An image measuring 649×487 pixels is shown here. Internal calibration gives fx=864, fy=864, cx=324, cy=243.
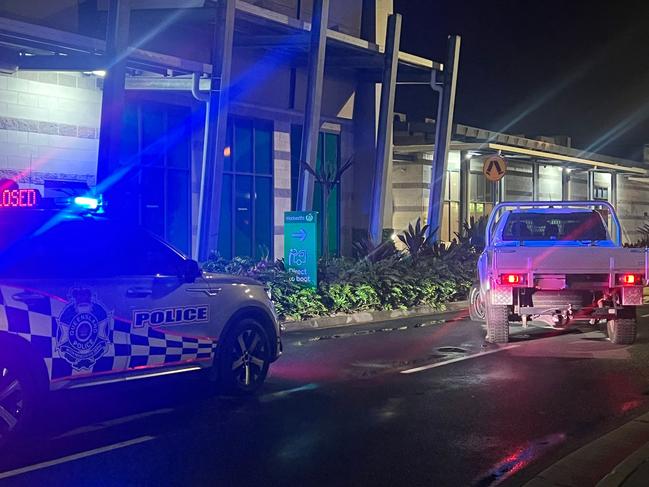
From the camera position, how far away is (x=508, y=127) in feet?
146

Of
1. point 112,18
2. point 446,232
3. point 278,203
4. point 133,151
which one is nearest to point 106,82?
point 112,18

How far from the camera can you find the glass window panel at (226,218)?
72.0 feet

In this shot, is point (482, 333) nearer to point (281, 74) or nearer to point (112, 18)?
point (112, 18)

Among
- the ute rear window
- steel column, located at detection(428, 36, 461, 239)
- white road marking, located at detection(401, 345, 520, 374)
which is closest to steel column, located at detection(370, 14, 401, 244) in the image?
steel column, located at detection(428, 36, 461, 239)

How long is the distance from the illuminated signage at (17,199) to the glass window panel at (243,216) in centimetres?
1516

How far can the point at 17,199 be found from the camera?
710 centimetres

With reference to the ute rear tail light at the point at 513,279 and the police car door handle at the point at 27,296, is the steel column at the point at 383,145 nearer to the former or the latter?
the ute rear tail light at the point at 513,279

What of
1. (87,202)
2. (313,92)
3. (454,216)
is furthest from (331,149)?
(87,202)

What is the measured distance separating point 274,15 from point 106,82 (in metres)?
4.88

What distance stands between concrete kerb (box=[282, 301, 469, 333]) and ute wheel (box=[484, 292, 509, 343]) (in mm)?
3832

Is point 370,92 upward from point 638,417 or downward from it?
upward

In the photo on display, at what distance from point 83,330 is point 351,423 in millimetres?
2452

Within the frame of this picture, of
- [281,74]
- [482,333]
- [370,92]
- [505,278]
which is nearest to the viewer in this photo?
[505,278]

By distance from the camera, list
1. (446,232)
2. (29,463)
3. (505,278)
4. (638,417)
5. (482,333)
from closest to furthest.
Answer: (29,463) → (638,417) → (505,278) → (482,333) → (446,232)
